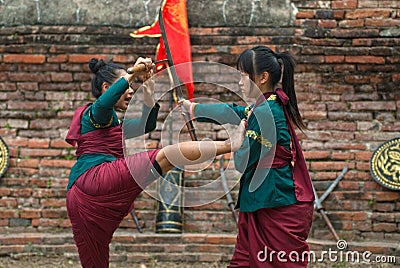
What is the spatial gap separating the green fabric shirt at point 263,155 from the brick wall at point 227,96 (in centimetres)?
237

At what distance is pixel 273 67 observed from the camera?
13.4 feet

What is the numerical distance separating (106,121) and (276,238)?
4.02 feet

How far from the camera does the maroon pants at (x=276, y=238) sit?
12.7 feet

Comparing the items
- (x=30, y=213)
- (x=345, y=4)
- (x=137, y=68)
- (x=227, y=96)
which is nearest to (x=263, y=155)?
(x=137, y=68)

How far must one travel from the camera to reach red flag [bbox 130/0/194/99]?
6238 millimetres

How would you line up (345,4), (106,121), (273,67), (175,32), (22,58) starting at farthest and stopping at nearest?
(22,58)
(345,4)
(175,32)
(106,121)
(273,67)

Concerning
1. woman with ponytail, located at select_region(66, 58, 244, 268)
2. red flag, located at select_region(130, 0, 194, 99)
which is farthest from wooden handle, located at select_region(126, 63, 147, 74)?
red flag, located at select_region(130, 0, 194, 99)

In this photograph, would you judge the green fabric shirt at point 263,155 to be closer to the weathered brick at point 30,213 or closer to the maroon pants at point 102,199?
the maroon pants at point 102,199

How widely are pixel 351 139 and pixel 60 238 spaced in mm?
2750

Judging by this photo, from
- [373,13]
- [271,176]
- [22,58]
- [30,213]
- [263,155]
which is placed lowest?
[30,213]

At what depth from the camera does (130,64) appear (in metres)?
6.56

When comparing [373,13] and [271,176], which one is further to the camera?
[373,13]

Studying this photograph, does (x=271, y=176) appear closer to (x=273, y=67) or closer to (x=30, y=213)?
(x=273, y=67)

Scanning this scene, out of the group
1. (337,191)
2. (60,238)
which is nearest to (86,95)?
(60,238)
